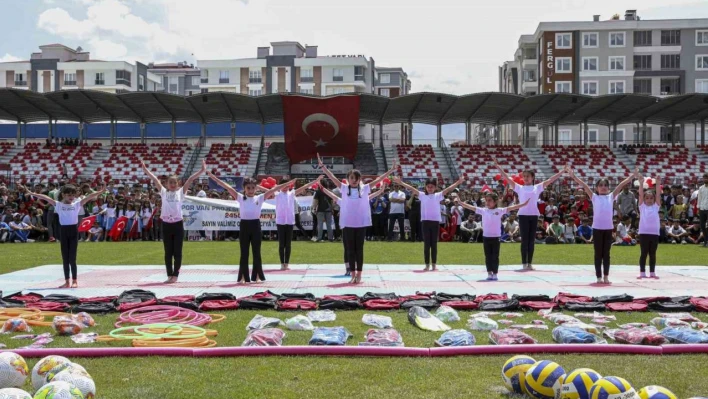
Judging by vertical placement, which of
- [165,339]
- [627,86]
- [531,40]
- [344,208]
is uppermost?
[531,40]

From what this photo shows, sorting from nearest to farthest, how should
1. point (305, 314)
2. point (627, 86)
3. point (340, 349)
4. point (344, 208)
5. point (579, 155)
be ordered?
point (340, 349)
point (305, 314)
point (344, 208)
point (579, 155)
point (627, 86)

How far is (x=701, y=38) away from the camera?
238 ft

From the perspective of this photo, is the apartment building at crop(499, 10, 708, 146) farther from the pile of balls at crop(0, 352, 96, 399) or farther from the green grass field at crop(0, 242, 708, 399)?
the pile of balls at crop(0, 352, 96, 399)

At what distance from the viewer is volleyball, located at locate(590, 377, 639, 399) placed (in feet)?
14.2

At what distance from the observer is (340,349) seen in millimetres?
6402

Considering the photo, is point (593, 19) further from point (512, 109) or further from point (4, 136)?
point (4, 136)

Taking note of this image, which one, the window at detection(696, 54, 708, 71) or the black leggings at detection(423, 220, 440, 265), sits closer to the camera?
the black leggings at detection(423, 220, 440, 265)

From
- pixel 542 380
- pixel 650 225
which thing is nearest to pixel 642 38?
pixel 650 225

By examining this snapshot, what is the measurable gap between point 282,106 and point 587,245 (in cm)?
2383

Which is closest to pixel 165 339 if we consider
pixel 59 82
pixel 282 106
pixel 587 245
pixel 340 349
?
pixel 340 349

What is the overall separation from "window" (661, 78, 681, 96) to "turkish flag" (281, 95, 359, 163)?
46557 millimetres

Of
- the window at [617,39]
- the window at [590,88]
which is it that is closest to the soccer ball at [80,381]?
the window at [590,88]

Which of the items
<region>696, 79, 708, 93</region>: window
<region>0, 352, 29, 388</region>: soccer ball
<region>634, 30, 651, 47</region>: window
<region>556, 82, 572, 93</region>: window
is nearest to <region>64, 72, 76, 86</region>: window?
<region>556, 82, 572, 93</region>: window

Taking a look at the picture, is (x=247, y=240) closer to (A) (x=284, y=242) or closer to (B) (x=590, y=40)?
(A) (x=284, y=242)
